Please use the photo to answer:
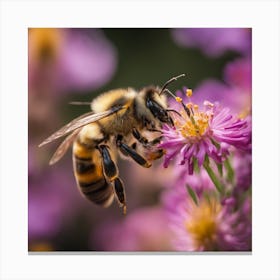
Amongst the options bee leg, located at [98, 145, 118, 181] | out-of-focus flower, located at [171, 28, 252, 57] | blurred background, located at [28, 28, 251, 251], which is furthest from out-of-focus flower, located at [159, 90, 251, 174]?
out-of-focus flower, located at [171, 28, 252, 57]

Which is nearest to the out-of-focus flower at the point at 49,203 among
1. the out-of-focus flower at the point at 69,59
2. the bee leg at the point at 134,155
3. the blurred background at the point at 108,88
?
the blurred background at the point at 108,88

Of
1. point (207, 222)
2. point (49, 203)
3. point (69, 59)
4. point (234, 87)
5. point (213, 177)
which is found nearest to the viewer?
point (213, 177)

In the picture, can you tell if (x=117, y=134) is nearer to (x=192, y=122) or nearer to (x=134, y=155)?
(x=134, y=155)

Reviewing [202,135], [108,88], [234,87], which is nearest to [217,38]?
[234,87]

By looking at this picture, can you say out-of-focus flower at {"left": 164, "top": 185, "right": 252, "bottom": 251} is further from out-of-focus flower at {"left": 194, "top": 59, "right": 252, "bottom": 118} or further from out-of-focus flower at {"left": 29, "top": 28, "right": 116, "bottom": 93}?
out-of-focus flower at {"left": 29, "top": 28, "right": 116, "bottom": 93}

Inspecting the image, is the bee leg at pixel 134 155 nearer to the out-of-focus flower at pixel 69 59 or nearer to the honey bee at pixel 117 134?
the honey bee at pixel 117 134

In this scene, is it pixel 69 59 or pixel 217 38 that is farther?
pixel 69 59
